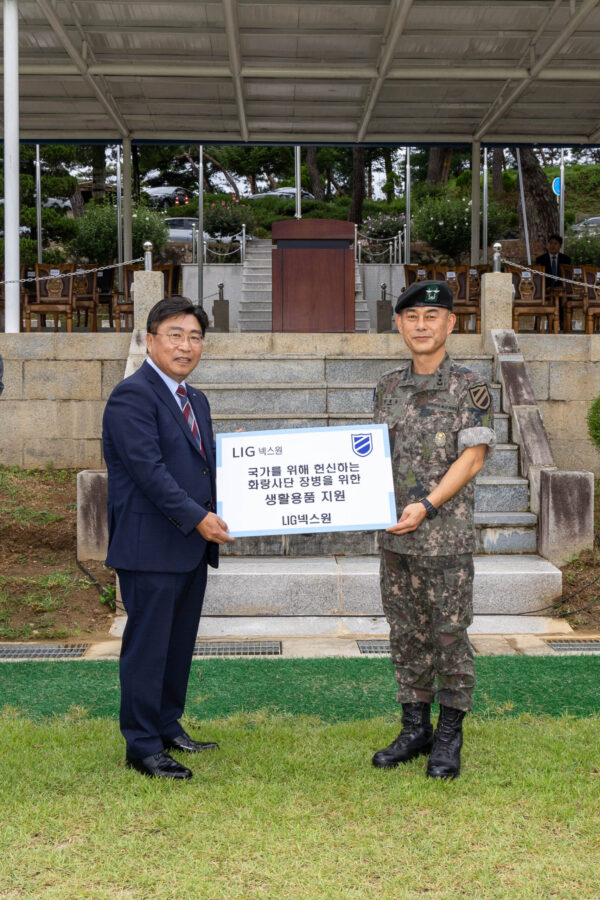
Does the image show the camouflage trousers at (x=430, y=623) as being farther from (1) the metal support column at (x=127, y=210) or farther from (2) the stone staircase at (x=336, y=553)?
(1) the metal support column at (x=127, y=210)

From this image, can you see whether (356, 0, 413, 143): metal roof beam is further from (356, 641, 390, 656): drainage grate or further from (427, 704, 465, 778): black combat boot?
(427, 704, 465, 778): black combat boot

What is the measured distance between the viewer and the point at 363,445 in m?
3.78

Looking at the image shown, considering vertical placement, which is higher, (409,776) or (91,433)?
(91,433)

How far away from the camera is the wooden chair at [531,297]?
10.9 metres

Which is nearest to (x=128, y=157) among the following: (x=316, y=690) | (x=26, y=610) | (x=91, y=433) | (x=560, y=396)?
(x=91, y=433)

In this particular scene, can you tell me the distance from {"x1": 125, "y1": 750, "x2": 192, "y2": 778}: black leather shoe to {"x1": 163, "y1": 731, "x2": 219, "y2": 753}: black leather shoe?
20 centimetres

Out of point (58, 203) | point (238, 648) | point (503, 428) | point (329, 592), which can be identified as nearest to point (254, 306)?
point (503, 428)

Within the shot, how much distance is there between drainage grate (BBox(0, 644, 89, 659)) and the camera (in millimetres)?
5535

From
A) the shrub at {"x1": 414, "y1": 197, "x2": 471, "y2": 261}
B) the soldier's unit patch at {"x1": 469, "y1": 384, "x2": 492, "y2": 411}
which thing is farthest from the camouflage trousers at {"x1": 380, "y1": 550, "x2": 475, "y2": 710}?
the shrub at {"x1": 414, "y1": 197, "x2": 471, "y2": 261}

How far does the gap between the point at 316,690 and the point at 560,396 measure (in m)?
5.28

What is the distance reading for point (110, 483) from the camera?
12.3 ft

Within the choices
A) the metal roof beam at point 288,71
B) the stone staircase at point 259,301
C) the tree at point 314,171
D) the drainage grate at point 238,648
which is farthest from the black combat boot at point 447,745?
the tree at point 314,171

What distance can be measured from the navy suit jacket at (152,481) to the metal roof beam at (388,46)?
28.2 ft

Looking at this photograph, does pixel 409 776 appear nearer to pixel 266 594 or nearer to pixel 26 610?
pixel 266 594
